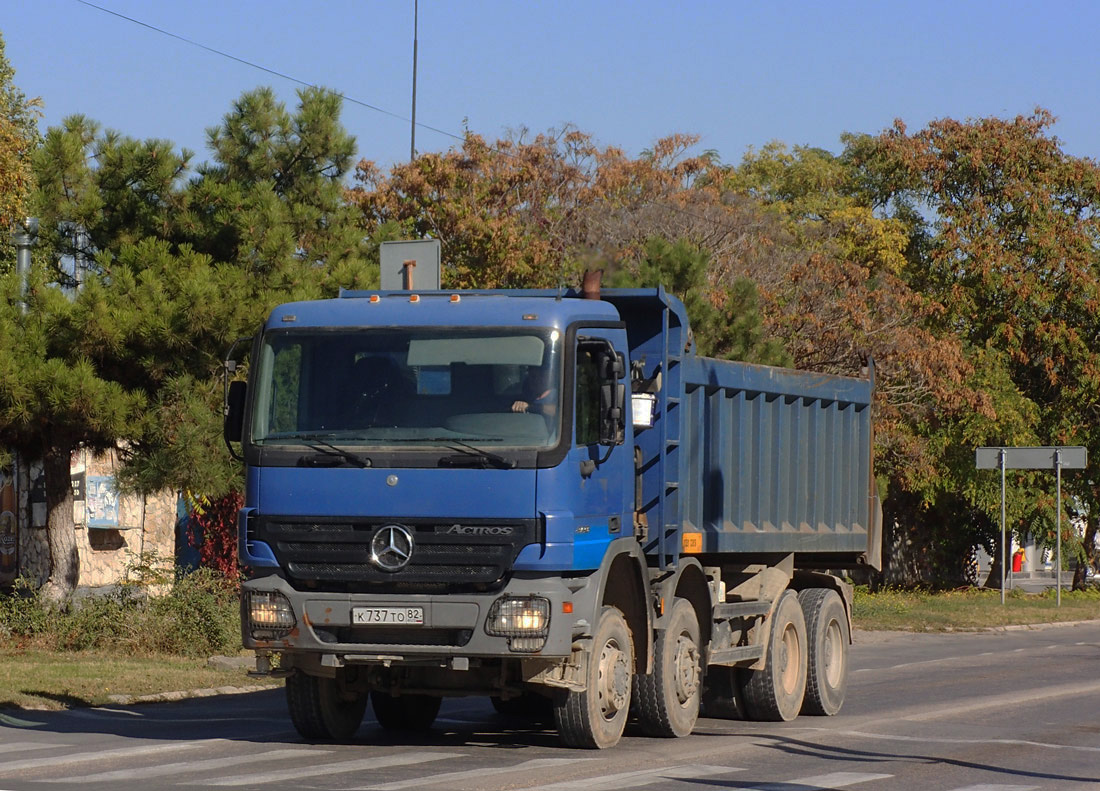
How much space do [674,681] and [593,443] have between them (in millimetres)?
2294

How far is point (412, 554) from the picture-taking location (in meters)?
11.4

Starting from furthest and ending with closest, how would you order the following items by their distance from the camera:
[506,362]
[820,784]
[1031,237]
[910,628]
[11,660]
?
[1031,237]
[910,628]
[11,660]
[506,362]
[820,784]

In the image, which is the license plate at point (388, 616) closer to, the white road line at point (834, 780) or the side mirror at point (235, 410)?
the side mirror at point (235, 410)

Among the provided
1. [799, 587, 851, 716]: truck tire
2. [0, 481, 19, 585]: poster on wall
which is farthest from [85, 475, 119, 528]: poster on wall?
[799, 587, 851, 716]: truck tire

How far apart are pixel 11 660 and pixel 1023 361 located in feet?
97.3

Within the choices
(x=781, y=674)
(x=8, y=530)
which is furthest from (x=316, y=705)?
(x=8, y=530)

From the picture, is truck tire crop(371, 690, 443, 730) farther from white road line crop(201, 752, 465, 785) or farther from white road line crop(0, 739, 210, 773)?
white road line crop(201, 752, 465, 785)

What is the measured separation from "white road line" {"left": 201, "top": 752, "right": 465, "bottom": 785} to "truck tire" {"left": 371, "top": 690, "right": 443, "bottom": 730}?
76.5 inches

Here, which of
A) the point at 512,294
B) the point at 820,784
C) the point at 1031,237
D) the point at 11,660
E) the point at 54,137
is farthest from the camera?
the point at 1031,237

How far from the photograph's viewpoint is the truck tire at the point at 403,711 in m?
14.0

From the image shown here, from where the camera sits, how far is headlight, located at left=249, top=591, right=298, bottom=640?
11.6 meters

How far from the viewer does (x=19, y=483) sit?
31.1 meters

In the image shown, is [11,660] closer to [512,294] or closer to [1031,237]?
[512,294]

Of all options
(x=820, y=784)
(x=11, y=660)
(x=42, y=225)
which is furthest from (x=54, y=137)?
(x=820, y=784)
